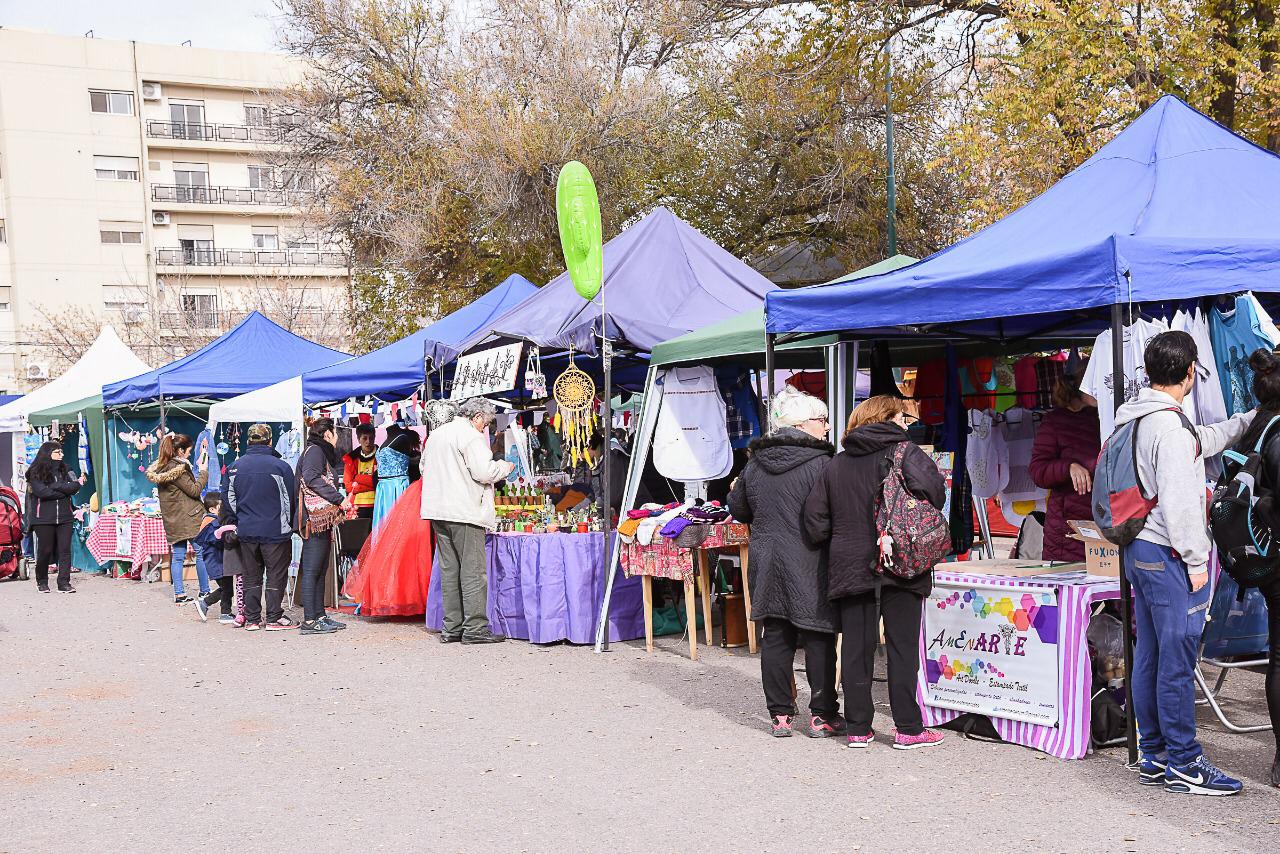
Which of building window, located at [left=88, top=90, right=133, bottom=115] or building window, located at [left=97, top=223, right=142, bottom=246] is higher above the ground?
building window, located at [left=88, top=90, right=133, bottom=115]

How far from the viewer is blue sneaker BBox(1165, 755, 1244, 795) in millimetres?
5051

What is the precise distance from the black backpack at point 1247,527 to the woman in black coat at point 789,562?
185cm

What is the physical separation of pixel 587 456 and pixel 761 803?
5369 millimetres

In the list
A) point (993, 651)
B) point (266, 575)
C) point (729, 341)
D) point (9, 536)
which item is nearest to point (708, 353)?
point (729, 341)

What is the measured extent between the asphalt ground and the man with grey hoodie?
225 mm

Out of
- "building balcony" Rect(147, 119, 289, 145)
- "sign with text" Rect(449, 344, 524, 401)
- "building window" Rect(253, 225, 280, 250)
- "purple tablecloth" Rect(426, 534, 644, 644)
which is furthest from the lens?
"building window" Rect(253, 225, 280, 250)

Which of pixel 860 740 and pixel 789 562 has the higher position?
pixel 789 562

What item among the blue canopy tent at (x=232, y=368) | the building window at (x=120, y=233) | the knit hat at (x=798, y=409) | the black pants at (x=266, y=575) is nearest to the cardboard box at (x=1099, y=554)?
the knit hat at (x=798, y=409)

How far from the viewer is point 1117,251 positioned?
5562 millimetres

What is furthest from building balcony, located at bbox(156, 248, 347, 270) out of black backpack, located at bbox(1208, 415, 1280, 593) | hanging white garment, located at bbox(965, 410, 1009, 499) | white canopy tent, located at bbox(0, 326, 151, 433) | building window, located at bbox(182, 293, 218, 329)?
black backpack, located at bbox(1208, 415, 1280, 593)

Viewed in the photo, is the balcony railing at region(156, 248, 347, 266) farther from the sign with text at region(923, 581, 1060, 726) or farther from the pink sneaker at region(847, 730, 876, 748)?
the pink sneaker at region(847, 730, 876, 748)

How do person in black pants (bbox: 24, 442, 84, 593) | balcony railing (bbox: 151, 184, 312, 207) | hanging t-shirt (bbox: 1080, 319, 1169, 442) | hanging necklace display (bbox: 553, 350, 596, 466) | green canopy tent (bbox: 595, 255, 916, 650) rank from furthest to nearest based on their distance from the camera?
balcony railing (bbox: 151, 184, 312, 207), person in black pants (bbox: 24, 442, 84, 593), hanging necklace display (bbox: 553, 350, 596, 466), green canopy tent (bbox: 595, 255, 916, 650), hanging t-shirt (bbox: 1080, 319, 1169, 442)

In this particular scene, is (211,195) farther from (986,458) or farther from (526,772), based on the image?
(526,772)

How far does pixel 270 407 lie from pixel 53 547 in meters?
3.80
